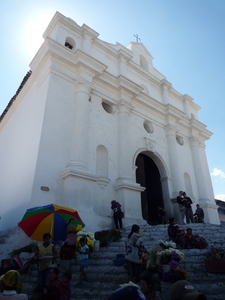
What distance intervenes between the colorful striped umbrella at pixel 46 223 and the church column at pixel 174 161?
8891 millimetres

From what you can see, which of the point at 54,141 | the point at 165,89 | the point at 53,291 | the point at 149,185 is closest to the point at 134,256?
the point at 53,291

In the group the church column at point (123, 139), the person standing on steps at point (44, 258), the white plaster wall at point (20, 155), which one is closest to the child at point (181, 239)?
the person standing on steps at point (44, 258)

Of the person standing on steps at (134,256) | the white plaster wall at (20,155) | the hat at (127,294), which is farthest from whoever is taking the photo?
the white plaster wall at (20,155)

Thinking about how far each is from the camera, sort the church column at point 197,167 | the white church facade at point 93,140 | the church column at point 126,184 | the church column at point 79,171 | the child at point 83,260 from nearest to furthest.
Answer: the child at point 83,260
the church column at point 79,171
the white church facade at point 93,140
the church column at point 126,184
the church column at point 197,167

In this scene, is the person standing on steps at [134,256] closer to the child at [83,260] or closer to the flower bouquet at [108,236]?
the child at [83,260]

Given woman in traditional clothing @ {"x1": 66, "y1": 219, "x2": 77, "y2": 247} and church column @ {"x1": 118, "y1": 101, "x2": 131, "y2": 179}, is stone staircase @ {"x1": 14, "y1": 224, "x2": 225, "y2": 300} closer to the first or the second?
woman in traditional clothing @ {"x1": 66, "y1": 219, "x2": 77, "y2": 247}

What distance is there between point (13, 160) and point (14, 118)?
422cm

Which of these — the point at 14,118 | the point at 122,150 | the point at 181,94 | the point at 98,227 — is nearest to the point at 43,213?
the point at 98,227

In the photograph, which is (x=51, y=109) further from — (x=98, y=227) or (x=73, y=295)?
(x=73, y=295)

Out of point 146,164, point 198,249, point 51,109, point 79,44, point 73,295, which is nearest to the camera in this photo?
point 73,295

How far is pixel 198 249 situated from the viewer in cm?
671

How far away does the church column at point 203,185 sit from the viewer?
15.5 metres

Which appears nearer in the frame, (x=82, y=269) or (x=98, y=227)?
(x=82, y=269)

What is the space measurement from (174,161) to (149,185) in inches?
89.4
